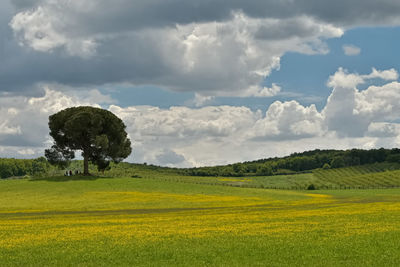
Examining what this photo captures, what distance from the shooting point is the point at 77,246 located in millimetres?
30219

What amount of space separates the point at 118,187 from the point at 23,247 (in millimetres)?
80066

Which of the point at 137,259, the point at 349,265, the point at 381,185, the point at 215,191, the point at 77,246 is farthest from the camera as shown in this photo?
the point at 381,185

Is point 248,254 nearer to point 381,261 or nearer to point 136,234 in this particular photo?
point 381,261

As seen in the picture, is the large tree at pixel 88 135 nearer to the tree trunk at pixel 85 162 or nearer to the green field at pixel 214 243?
the tree trunk at pixel 85 162

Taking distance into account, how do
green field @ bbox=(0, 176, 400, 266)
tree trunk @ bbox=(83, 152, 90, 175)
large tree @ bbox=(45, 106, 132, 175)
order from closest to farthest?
1. green field @ bbox=(0, 176, 400, 266)
2. large tree @ bbox=(45, 106, 132, 175)
3. tree trunk @ bbox=(83, 152, 90, 175)

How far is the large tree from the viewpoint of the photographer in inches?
4683

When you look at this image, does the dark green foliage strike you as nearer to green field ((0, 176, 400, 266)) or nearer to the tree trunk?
the tree trunk

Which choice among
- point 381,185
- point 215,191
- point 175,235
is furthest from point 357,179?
point 175,235

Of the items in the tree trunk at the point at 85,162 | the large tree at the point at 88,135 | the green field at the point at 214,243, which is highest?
the large tree at the point at 88,135

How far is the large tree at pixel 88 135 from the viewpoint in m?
119

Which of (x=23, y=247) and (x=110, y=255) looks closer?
(x=110, y=255)

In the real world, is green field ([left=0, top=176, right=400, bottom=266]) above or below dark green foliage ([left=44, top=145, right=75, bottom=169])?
below

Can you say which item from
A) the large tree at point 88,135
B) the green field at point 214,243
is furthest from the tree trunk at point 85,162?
the green field at point 214,243

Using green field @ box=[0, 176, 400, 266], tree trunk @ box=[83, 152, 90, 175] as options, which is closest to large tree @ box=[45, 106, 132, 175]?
tree trunk @ box=[83, 152, 90, 175]
